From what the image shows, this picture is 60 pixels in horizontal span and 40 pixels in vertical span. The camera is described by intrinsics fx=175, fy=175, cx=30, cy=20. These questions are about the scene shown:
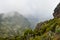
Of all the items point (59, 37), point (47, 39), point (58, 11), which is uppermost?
point (58, 11)

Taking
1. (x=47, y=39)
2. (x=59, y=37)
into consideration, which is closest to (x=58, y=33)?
(x=59, y=37)

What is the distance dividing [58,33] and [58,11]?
284 ft

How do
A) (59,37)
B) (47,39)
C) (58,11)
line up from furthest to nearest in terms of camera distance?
(58,11) → (47,39) → (59,37)

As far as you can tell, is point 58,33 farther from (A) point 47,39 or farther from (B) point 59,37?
(A) point 47,39

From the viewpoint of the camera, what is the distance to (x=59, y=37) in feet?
131

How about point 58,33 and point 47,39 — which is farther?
point 47,39

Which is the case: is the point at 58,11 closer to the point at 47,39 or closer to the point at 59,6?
the point at 59,6

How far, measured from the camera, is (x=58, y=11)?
12694 cm

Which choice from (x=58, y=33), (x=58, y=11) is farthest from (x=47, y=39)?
(x=58, y=11)

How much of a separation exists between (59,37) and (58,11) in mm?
88853

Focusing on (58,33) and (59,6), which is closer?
(58,33)

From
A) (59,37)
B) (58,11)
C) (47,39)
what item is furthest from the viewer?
(58,11)

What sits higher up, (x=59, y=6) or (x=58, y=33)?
(x=59, y=6)

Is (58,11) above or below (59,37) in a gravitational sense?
above
